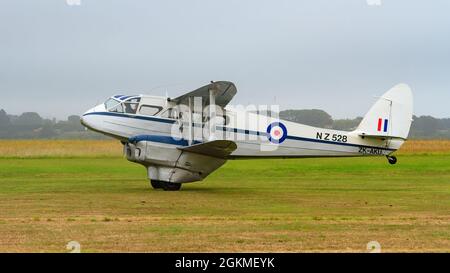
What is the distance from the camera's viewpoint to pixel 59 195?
24391 millimetres

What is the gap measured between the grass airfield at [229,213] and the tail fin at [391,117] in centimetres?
196

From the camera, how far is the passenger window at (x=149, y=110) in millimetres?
26109

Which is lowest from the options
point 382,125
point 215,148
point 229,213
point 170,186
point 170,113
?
point 229,213

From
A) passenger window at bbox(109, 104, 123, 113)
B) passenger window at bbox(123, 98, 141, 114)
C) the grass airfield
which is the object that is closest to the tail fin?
the grass airfield

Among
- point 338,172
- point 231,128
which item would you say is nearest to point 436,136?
point 338,172

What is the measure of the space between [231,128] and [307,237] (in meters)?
12.7

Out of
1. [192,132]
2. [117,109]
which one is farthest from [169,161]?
[117,109]

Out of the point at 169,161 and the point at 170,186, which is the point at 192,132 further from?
the point at 170,186

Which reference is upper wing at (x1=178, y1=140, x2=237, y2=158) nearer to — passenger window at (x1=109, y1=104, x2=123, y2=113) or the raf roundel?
the raf roundel

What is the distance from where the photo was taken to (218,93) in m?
25.3

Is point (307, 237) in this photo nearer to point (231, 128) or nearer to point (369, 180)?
point (231, 128)

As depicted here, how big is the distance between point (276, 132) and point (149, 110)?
4.24 meters

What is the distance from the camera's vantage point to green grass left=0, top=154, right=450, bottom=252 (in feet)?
44.3

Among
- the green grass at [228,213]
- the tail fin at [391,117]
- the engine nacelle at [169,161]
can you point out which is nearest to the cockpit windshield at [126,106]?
the engine nacelle at [169,161]
